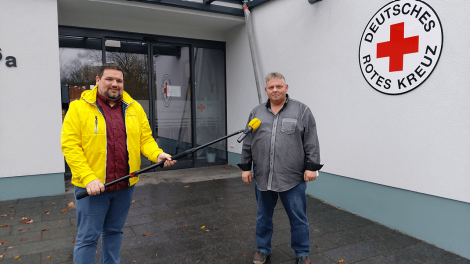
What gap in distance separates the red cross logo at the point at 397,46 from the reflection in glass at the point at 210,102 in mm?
4488

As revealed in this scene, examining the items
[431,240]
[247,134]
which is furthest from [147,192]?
[431,240]

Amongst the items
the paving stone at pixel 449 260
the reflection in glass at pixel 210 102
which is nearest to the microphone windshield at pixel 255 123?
the paving stone at pixel 449 260

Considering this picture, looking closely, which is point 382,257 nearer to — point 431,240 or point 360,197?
point 431,240

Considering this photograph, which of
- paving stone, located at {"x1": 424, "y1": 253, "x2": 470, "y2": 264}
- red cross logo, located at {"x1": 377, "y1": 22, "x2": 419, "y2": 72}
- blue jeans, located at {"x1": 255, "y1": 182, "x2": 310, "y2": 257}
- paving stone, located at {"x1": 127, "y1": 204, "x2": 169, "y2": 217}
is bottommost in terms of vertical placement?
paving stone, located at {"x1": 424, "y1": 253, "x2": 470, "y2": 264}

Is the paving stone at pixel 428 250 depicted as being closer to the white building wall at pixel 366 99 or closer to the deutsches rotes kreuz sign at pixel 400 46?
the white building wall at pixel 366 99

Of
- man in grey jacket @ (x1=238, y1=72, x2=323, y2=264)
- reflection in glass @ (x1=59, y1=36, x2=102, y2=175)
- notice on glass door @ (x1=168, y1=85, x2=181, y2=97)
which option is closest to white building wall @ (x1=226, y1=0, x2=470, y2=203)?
man in grey jacket @ (x1=238, y1=72, x2=323, y2=264)

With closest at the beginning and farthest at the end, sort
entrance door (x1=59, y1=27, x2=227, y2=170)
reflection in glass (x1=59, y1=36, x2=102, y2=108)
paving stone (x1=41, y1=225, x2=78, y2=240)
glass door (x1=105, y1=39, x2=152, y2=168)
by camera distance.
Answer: paving stone (x1=41, y1=225, x2=78, y2=240)
reflection in glass (x1=59, y1=36, x2=102, y2=108)
entrance door (x1=59, y1=27, x2=227, y2=170)
glass door (x1=105, y1=39, x2=152, y2=168)

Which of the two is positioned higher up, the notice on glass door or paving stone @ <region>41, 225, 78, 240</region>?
the notice on glass door

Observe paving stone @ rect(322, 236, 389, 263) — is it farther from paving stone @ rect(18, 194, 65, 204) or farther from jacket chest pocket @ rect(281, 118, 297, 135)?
paving stone @ rect(18, 194, 65, 204)

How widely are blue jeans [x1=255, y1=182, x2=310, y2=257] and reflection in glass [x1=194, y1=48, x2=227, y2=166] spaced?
4.76 meters

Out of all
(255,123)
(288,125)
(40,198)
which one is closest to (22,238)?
(40,198)

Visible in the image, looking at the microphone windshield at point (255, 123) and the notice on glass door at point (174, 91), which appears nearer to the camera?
the microphone windshield at point (255, 123)

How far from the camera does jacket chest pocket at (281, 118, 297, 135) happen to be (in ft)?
9.22

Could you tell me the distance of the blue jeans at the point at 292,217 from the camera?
9.30 feet
